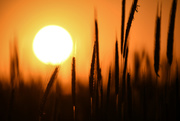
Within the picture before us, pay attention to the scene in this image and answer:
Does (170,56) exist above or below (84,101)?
above

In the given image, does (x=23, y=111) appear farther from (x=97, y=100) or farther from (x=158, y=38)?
(x=158, y=38)

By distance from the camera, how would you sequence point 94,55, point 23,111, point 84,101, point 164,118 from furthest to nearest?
point 84,101 < point 23,111 < point 164,118 < point 94,55

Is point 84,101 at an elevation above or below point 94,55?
below

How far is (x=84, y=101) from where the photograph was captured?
205 cm

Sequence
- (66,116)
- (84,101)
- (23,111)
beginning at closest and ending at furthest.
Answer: (23,111)
(66,116)
(84,101)

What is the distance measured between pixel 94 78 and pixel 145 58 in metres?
0.53

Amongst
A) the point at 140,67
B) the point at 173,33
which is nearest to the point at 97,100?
the point at 173,33

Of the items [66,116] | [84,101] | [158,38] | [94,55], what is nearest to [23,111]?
[66,116]

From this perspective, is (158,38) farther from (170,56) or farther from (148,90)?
(148,90)

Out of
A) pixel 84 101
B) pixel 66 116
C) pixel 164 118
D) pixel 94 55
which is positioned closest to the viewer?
pixel 94 55

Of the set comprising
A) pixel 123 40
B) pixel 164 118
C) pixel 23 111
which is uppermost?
pixel 123 40

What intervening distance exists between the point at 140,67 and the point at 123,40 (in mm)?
490

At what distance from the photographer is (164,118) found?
884mm

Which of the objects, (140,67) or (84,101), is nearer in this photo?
(140,67)
